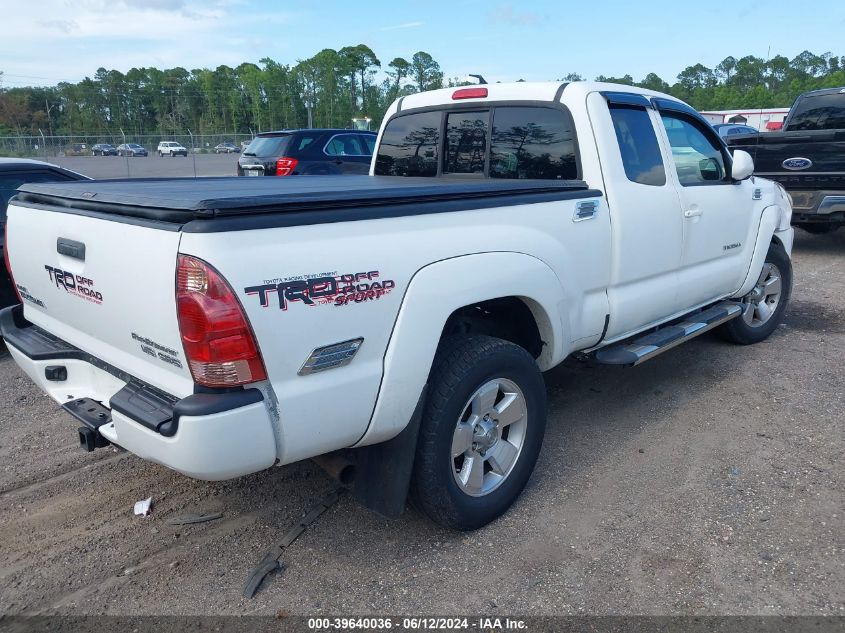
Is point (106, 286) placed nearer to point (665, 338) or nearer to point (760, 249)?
point (665, 338)

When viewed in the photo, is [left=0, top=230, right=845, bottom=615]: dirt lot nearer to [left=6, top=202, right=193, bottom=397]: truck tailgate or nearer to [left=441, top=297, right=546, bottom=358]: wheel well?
[left=441, top=297, right=546, bottom=358]: wheel well

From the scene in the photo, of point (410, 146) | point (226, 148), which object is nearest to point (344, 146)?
point (410, 146)

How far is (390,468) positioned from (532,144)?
2.19 metres

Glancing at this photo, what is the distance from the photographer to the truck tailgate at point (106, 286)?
2.28 meters

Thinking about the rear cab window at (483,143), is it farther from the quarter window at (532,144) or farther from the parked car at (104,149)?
the parked car at (104,149)

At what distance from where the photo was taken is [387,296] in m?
2.52

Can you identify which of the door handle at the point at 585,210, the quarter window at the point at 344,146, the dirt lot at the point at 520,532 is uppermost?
the quarter window at the point at 344,146

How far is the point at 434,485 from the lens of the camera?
2.84 meters

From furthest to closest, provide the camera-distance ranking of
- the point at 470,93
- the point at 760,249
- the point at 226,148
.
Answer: the point at 226,148 → the point at 760,249 → the point at 470,93

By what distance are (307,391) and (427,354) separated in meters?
0.54

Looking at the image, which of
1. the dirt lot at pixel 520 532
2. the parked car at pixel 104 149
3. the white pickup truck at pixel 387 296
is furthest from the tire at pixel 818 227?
the parked car at pixel 104 149

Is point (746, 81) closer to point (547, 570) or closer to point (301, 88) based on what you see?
point (301, 88)

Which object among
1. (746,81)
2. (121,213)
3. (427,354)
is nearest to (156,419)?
(121,213)

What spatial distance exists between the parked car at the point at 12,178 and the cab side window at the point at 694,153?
201 inches
